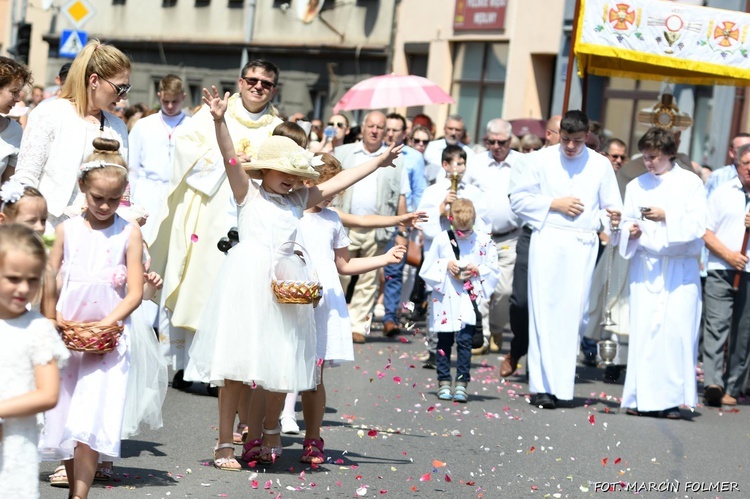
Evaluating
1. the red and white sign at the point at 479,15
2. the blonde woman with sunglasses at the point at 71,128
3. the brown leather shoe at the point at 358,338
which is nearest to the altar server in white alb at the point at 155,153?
the brown leather shoe at the point at 358,338

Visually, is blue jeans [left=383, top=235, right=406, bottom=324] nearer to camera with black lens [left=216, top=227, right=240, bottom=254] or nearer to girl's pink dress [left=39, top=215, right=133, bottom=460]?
camera with black lens [left=216, top=227, right=240, bottom=254]

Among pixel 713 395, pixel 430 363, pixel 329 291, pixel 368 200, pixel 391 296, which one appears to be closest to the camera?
pixel 329 291

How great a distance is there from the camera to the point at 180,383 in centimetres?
1098

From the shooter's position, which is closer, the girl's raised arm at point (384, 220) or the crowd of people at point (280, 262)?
the crowd of people at point (280, 262)

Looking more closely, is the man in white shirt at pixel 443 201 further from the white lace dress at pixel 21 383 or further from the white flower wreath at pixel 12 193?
the white lace dress at pixel 21 383

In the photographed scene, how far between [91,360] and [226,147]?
4.48 feet

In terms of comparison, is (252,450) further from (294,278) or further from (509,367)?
(509,367)

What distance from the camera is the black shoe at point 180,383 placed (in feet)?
35.9

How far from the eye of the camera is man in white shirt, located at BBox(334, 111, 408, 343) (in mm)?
15211

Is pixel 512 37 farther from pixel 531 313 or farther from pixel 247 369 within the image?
pixel 247 369

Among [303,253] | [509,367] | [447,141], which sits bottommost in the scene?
[509,367]

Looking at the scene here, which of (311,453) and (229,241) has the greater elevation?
(229,241)

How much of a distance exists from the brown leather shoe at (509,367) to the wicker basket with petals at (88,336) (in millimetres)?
6894

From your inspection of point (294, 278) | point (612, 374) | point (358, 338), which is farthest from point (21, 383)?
point (358, 338)
